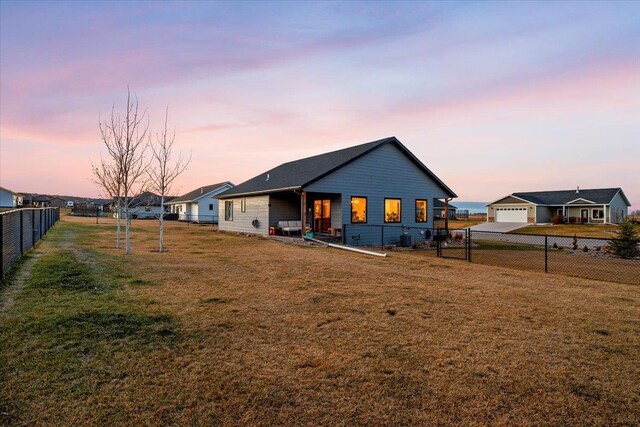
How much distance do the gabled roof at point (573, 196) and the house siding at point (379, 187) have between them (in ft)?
106

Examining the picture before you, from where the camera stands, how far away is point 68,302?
5.91m

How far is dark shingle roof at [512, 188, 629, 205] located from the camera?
42681mm

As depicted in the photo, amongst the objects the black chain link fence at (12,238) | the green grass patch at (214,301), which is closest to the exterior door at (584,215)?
the green grass patch at (214,301)

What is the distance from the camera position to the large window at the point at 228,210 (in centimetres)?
2608

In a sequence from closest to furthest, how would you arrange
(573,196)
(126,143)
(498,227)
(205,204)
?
(126,143), (498,227), (573,196), (205,204)

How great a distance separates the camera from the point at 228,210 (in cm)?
2648

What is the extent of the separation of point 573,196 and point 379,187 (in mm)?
40369

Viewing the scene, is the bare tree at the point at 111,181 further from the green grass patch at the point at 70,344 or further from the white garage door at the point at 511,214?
the white garage door at the point at 511,214

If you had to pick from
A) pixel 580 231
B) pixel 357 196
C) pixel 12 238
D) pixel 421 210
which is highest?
pixel 357 196

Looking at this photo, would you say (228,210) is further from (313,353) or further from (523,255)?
(313,353)

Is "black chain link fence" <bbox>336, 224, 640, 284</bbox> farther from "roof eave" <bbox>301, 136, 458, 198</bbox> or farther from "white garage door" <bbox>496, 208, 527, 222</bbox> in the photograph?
"white garage door" <bbox>496, 208, 527, 222</bbox>

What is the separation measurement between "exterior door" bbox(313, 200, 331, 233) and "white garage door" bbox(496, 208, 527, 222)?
37238 mm

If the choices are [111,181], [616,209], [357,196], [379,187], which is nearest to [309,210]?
[357,196]

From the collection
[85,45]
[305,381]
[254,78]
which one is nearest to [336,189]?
[254,78]
